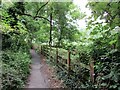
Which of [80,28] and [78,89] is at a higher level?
[80,28]

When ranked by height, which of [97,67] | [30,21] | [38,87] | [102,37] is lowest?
[38,87]

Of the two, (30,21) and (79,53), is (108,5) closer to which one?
(79,53)

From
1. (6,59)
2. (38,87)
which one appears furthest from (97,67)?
(6,59)

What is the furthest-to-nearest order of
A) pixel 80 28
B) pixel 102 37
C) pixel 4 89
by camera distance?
pixel 80 28 → pixel 4 89 → pixel 102 37

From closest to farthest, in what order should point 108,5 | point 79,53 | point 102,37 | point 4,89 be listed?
point 108,5
point 102,37
point 4,89
point 79,53

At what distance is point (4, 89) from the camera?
17.5 feet

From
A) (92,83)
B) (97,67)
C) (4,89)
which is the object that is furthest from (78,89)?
(4,89)

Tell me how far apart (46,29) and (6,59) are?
14758mm

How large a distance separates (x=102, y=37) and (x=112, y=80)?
1.25 metres

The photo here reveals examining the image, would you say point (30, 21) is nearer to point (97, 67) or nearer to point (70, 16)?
point (70, 16)

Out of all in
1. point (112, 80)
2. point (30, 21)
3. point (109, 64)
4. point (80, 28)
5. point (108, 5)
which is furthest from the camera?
point (30, 21)

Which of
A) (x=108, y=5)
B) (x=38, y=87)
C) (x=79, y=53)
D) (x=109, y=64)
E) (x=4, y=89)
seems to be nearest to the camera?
(x=108, y=5)

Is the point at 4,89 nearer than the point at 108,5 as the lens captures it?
No

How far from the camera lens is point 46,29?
22.2m
